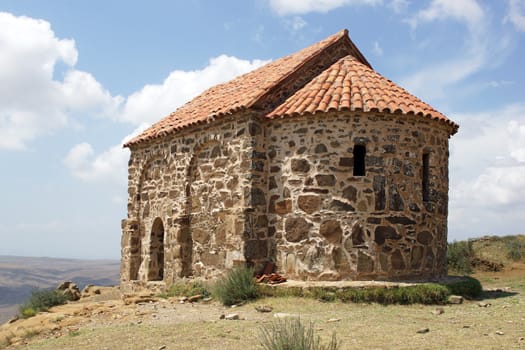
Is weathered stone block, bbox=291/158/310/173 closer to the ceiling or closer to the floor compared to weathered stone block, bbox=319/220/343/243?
closer to the ceiling

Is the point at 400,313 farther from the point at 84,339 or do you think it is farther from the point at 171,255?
the point at 171,255

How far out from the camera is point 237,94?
43.6 ft

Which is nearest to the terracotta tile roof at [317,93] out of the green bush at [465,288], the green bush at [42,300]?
the green bush at [465,288]

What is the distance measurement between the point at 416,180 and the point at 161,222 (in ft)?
23.5

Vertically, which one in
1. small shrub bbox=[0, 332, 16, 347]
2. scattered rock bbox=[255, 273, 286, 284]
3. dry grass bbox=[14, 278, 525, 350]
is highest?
scattered rock bbox=[255, 273, 286, 284]

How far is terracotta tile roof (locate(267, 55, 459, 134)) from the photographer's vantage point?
10.8 meters

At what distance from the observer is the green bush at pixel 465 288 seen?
10.6 m

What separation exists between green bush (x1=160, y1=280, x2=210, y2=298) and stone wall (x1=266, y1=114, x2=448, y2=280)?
1.78 metres

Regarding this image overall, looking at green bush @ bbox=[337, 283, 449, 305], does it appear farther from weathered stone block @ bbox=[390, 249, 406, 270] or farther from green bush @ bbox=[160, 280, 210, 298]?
green bush @ bbox=[160, 280, 210, 298]

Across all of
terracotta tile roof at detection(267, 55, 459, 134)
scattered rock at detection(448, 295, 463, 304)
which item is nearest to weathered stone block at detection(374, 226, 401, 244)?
scattered rock at detection(448, 295, 463, 304)

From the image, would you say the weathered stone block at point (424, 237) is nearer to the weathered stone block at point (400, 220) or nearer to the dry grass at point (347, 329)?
the weathered stone block at point (400, 220)

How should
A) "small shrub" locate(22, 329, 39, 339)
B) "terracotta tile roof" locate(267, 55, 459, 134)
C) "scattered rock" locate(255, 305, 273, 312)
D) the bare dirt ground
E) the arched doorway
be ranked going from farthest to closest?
the arched doorway < "terracotta tile roof" locate(267, 55, 459, 134) < "small shrub" locate(22, 329, 39, 339) < "scattered rock" locate(255, 305, 273, 312) < the bare dirt ground

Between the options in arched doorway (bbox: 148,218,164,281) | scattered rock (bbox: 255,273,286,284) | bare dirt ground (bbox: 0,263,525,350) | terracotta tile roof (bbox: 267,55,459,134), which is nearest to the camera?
bare dirt ground (bbox: 0,263,525,350)

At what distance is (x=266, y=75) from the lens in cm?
1371
